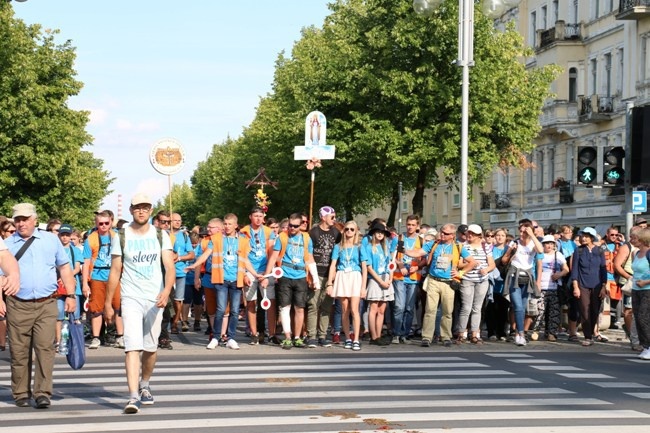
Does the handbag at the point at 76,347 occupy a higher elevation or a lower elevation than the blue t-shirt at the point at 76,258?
lower

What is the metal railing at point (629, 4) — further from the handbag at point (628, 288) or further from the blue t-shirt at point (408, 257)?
the blue t-shirt at point (408, 257)

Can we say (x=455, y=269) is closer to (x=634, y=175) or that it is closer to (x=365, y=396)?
(x=634, y=175)

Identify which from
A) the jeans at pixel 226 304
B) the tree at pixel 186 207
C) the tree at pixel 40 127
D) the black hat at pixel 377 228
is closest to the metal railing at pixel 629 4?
the tree at pixel 40 127

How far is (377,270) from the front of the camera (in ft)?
63.8

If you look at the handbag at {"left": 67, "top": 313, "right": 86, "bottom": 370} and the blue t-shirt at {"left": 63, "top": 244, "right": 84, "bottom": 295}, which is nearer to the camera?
the handbag at {"left": 67, "top": 313, "right": 86, "bottom": 370}

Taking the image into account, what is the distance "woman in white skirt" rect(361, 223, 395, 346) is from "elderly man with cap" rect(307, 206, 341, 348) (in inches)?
21.6

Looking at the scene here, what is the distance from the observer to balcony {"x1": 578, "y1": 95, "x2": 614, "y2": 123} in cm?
5206

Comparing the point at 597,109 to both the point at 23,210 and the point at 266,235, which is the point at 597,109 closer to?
the point at 266,235

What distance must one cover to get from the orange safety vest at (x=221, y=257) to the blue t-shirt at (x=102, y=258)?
1.52m

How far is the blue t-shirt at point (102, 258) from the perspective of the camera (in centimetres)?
1845

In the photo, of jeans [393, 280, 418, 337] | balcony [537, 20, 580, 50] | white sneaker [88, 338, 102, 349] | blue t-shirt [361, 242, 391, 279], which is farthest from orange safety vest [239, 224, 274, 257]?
balcony [537, 20, 580, 50]

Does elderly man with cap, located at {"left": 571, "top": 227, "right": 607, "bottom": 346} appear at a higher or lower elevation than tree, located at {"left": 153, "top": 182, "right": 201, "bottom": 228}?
lower

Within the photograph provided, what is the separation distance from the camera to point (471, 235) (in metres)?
20.1

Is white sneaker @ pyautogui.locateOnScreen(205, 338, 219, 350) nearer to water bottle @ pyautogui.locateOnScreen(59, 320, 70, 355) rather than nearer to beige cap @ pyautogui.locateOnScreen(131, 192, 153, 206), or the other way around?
water bottle @ pyautogui.locateOnScreen(59, 320, 70, 355)
